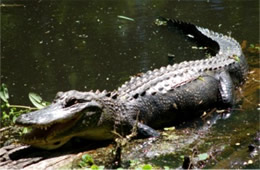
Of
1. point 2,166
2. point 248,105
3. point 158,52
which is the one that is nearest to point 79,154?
point 2,166

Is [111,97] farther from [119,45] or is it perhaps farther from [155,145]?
[119,45]

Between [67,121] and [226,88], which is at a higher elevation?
[67,121]

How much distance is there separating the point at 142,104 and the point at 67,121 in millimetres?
1126

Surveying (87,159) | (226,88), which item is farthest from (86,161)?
(226,88)

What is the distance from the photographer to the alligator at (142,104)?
4.29 meters

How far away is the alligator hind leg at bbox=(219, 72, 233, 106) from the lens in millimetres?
5738

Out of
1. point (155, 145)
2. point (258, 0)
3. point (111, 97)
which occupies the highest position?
point (258, 0)

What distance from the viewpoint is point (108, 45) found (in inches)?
341

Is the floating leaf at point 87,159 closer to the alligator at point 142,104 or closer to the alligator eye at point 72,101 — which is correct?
the alligator at point 142,104

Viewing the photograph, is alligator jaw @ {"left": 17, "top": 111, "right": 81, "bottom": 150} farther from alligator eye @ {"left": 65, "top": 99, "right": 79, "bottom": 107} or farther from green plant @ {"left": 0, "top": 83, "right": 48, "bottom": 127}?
green plant @ {"left": 0, "top": 83, "right": 48, "bottom": 127}

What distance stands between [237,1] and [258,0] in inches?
21.4

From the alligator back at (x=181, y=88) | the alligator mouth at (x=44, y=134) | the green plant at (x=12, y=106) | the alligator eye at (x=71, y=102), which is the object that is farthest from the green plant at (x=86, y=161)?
the green plant at (x=12, y=106)

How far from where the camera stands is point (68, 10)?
1204 cm

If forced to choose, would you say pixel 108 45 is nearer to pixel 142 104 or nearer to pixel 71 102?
pixel 142 104
